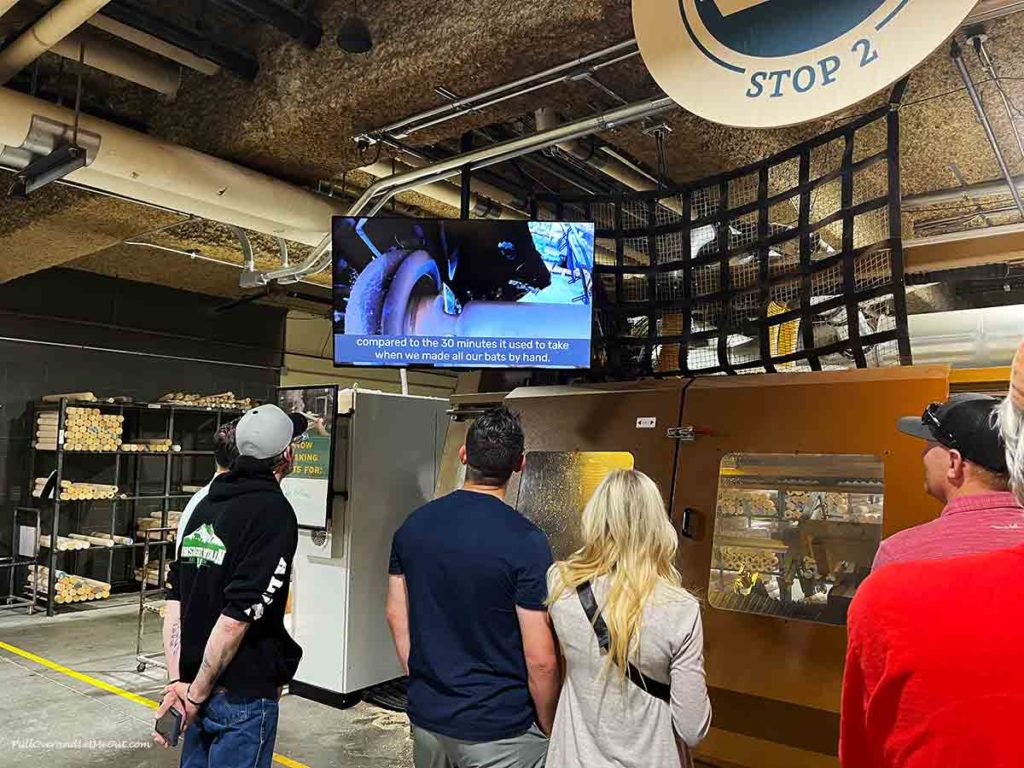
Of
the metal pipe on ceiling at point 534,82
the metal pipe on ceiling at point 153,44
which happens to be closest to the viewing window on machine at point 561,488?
the metal pipe on ceiling at point 534,82

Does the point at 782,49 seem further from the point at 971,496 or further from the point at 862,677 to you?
the point at 862,677

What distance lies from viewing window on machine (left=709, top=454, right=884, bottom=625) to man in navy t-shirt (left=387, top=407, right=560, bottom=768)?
100cm

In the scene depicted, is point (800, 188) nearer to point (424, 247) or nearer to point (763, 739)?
point (424, 247)

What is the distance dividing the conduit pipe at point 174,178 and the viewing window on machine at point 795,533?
3.36 m

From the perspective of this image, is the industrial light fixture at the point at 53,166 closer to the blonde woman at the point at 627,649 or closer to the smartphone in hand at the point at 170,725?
the smartphone in hand at the point at 170,725

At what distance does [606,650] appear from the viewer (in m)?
1.93

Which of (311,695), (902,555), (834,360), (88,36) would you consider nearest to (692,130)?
(834,360)

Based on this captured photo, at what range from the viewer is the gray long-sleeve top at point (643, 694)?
6.17ft

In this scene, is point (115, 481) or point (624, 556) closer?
point (624, 556)

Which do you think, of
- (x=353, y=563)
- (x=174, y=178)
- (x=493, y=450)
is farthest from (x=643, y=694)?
(x=174, y=178)

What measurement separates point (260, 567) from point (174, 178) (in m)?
3.00

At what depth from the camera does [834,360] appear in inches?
129

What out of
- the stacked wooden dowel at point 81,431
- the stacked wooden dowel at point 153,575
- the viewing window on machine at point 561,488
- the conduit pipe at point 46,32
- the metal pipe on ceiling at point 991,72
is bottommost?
the stacked wooden dowel at point 153,575

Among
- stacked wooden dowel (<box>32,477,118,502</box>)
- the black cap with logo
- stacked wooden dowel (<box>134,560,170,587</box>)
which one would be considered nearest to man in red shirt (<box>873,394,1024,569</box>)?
the black cap with logo
